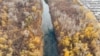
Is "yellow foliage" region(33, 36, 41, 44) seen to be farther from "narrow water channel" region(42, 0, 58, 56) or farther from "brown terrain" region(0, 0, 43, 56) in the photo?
"narrow water channel" region(42, 0, 58, 56)

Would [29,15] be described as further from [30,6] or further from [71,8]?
[71,8]

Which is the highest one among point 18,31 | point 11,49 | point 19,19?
point 19,19

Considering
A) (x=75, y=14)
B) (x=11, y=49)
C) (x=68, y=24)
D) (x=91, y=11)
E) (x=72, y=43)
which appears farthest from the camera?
(x=91, y=11)

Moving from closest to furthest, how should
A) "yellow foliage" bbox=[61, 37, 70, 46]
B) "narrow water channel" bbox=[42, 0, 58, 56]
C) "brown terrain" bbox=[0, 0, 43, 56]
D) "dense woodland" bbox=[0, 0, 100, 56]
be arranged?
"brown terrain" bbox=[0, 0, 43, 56], "dense woodland" bbox=[0, 0, 100, 56], "yellow foliage" bbox=[61, 37, 70, 46], "narrow water channel" bbox=[42, 0, 58, 56]

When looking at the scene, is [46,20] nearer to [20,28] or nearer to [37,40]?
[20,28]

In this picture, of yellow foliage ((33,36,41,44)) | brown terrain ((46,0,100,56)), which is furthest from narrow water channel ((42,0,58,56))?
yellow foliage ((33,36,41,44))

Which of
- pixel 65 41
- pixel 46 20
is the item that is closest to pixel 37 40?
pixel 65 41

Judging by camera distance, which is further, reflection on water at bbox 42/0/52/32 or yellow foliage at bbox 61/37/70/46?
reflection on water at bbox 42/0/52/32

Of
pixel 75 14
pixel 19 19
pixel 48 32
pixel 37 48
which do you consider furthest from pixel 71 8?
pixel 37 48

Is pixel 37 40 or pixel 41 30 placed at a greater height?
pixel 41 30
